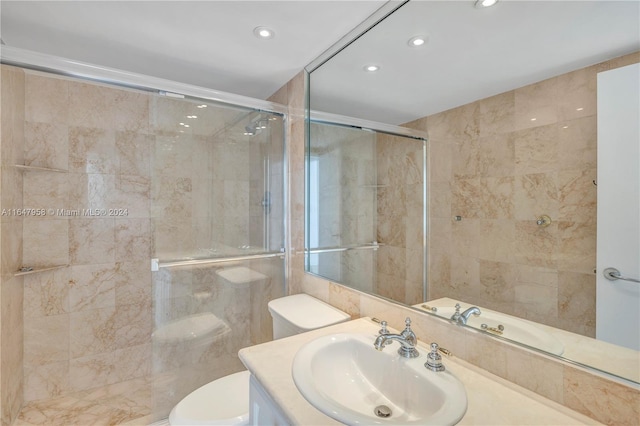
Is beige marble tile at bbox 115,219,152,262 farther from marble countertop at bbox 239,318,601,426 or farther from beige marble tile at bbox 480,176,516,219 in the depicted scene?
beige marble tile at bbox 480,176,516,219

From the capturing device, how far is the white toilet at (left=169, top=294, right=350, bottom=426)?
1234mm

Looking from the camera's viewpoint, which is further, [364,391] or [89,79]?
[89,79]

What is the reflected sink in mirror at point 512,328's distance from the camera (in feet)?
2.54

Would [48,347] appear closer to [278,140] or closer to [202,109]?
[202,109]

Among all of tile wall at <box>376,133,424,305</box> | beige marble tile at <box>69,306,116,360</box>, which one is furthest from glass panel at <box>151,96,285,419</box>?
tile wall at <box>376,133,424,305</box>

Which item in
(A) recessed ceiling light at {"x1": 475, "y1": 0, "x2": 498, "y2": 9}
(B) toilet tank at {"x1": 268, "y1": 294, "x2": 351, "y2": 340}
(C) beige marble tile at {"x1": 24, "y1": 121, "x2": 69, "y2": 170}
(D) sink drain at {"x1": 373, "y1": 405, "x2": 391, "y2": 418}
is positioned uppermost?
(A) recessed ceiling light at {"x1": 475, "y1": 0, "x2": 498, "y2": 9}

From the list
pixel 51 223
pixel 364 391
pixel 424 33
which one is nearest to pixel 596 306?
pixel 364 391

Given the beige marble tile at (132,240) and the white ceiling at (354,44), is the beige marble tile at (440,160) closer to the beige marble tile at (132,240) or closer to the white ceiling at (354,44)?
the white ceiling at (354,44)

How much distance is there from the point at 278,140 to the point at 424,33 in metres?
1.20

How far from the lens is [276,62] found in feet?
5.63

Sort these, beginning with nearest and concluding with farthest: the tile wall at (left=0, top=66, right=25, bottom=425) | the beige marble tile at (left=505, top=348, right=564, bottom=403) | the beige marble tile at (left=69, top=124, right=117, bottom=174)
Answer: the beige marble tile at (left=505, top=348, right=564, bottom=403), the tile wall at (left=0, top=66, right=25, bottom=425), the beige marble tile at (left=69, top=124, right=117, bottom=174)

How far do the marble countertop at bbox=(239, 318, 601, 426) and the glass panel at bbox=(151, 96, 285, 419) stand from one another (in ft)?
3.46

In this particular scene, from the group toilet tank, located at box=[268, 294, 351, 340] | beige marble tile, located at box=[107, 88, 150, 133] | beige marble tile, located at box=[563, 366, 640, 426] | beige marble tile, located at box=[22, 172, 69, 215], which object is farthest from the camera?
beige marble tile, located at box=[107, 88, 150, 133]

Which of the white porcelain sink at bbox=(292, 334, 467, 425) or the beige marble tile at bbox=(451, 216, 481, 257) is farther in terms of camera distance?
the beige marble tile at bbox=(451, 216, 481, 257)
